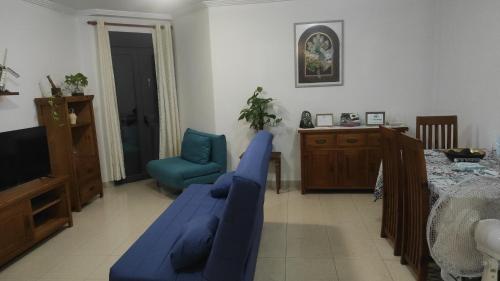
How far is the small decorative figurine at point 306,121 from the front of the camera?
410 cm

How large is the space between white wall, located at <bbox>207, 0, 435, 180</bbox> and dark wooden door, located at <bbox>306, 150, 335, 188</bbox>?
0.42 m

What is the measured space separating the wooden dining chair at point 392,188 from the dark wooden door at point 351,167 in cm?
114

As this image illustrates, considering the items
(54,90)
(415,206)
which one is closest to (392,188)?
(415,206)

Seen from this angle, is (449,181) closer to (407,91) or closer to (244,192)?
(244,192)

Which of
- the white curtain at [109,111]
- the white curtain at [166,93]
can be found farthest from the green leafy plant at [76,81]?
the white curtain at [166,93]

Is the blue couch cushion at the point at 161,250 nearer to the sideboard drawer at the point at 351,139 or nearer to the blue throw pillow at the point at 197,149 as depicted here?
the blue throw pillow at the point at 197,149

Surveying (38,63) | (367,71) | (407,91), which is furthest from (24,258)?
(407,91)

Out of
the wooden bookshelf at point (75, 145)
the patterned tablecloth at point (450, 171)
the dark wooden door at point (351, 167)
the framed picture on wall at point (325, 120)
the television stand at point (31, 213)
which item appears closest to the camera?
the patterned tablecloth at point (450, 171)

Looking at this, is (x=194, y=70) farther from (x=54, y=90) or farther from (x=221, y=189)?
(x=221, y=189)

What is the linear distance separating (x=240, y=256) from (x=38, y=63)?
139 inches

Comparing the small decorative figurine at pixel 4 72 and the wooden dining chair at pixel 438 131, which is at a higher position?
the small decorative figurine at pixel 4 72

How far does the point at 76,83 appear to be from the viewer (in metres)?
4.00

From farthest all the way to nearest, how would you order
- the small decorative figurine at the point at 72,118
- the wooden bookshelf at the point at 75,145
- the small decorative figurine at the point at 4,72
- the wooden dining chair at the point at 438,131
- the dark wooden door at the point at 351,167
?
the dark wooden door at the point at 351,167
the small decorative figurine at the point at 72,118
the wooden bookshelf at the point at 75,145
the wooden dining chair at the point at 438,131
the small decorative figurine at the point at 4,72

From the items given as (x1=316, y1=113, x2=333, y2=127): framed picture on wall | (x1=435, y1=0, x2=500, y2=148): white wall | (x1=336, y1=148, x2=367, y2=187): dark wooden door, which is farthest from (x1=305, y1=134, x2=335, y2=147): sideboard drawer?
(x1=435, y1=0, x2=500, y2=148): white wall
